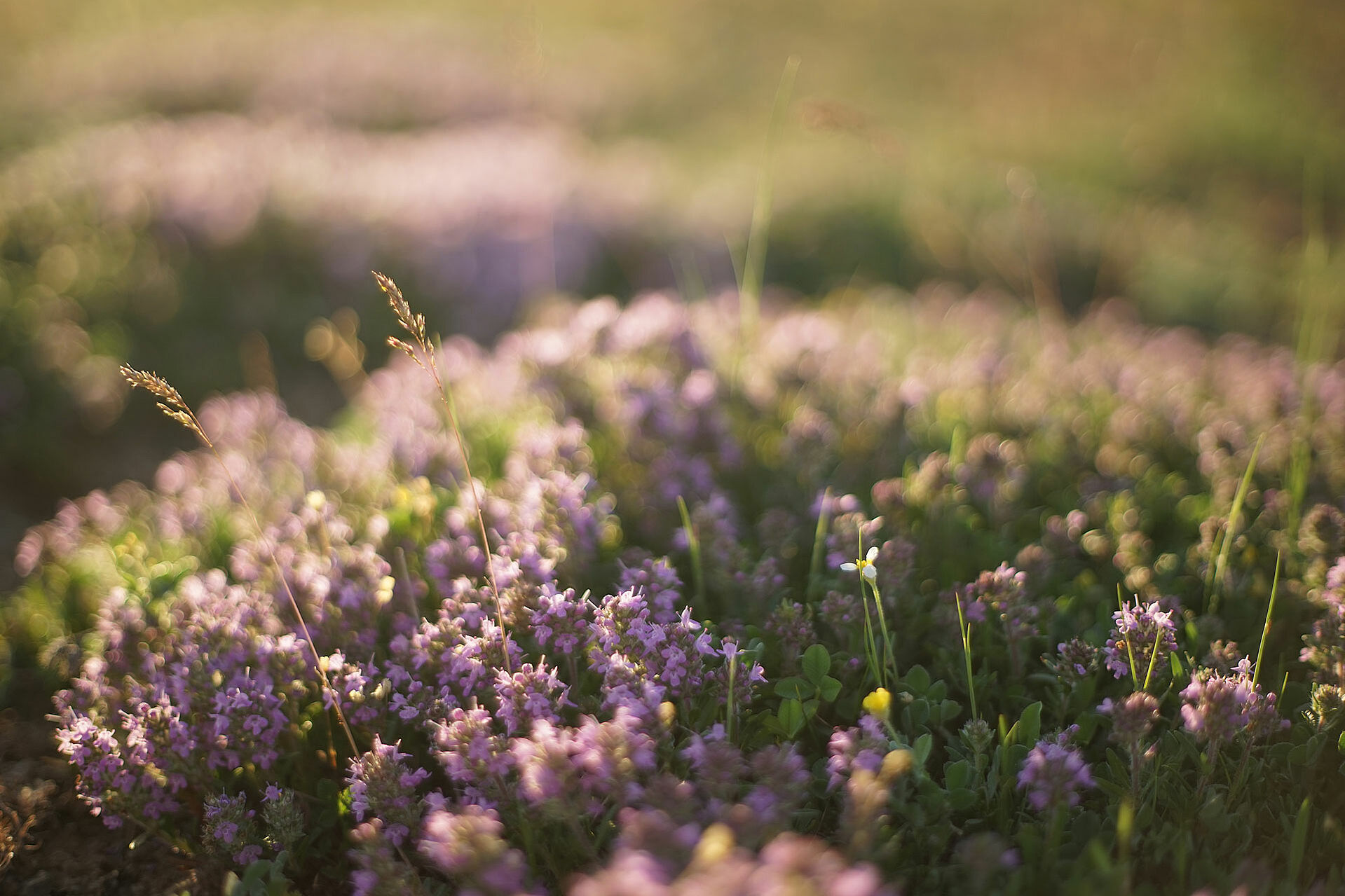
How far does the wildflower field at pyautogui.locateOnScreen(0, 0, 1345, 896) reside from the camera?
1979 millimetres

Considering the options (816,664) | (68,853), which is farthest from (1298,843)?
(68,853)

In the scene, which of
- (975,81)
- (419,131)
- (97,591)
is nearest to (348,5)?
(419,131)

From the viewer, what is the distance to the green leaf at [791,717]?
221 cm

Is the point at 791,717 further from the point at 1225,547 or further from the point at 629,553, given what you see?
the point at 1225,547

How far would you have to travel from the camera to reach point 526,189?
7.65 metres

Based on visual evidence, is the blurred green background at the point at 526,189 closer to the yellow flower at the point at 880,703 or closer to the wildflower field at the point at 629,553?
the wildflower field at the point at 629,553

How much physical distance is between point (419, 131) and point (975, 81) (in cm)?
1184

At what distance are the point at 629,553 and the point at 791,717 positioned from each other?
0.91 m

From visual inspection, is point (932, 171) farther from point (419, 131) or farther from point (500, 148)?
point (419, 131)

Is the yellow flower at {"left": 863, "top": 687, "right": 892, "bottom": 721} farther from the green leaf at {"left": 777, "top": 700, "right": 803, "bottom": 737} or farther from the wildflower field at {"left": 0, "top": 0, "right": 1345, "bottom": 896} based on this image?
the green leaf at {"left": 777, "top": 700, "right": 803, "bottom": 737}

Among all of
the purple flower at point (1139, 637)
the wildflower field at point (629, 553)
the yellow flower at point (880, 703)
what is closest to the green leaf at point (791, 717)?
the wildflower field at point (629, 553)

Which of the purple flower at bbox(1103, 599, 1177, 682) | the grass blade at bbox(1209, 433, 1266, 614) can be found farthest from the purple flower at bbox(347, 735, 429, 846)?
the grass blade at bbox(1209, 433, 1266, 614)

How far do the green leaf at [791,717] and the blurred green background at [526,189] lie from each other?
2.34 metres

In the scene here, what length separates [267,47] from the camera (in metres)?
15.0
